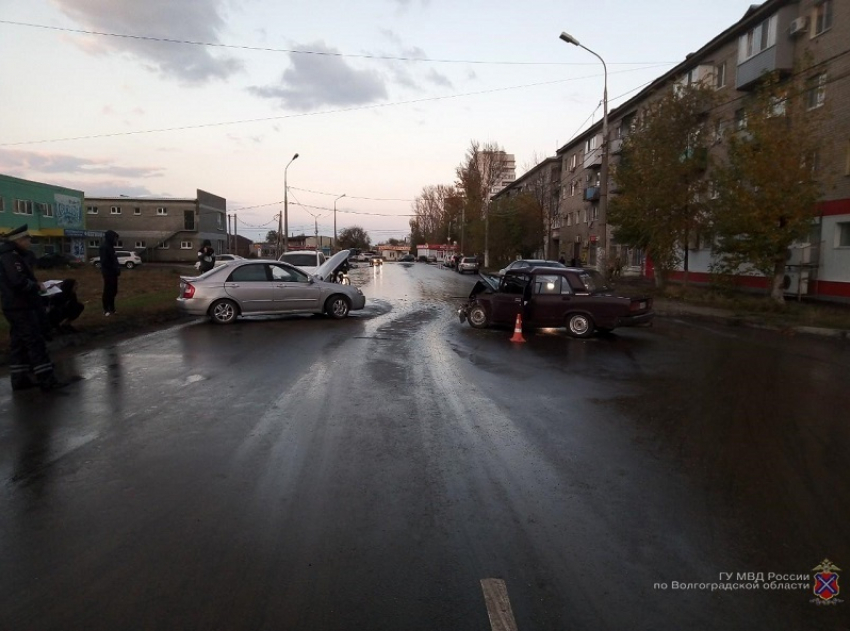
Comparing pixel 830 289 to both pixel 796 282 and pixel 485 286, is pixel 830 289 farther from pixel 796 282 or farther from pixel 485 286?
pixel 485 286

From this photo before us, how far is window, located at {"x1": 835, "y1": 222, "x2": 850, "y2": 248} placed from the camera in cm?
2294

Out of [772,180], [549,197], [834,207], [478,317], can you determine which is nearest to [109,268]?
[478,317]

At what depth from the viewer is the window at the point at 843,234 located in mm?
22938

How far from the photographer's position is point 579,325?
14.1m

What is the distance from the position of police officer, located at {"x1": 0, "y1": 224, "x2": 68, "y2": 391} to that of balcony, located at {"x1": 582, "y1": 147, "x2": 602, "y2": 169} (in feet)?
143

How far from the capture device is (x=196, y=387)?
27.3ft

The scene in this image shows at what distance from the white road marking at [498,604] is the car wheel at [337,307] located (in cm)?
1350

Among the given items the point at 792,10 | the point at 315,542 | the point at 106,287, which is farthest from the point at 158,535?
the point at 792,10

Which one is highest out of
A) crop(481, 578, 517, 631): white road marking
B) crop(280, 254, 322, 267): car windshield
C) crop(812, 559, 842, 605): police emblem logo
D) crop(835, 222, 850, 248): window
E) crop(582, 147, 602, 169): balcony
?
crop(582, 147, 602, 169): balcony

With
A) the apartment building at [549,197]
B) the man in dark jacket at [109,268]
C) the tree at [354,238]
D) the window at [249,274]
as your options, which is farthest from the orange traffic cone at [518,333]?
the tree at [354,238]

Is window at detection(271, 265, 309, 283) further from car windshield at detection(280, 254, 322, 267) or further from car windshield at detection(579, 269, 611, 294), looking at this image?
car windshield at detection(280, 254, 322, 267)

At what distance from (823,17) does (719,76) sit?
820cm

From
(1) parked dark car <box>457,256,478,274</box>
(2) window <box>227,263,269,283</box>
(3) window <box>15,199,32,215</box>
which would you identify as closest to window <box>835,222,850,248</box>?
(2) window <box>227,263,269,283</box>

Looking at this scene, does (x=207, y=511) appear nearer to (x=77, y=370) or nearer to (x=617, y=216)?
(x=77, y=370)
